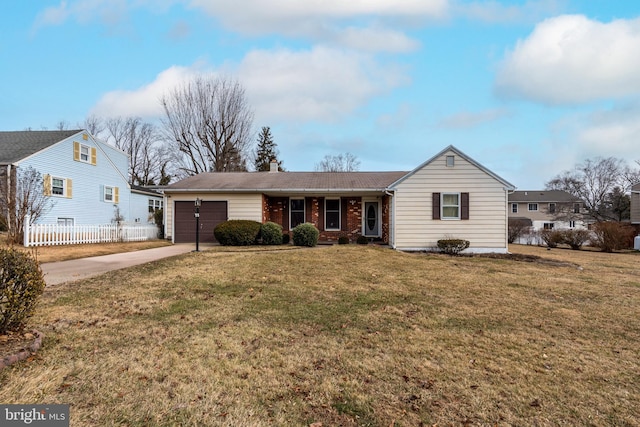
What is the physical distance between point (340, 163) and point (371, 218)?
26023 millimetres

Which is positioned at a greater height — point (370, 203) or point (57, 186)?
point (57, 186)

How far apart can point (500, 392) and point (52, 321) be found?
206 inches

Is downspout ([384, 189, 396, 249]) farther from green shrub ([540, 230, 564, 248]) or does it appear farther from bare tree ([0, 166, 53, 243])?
bare tree ([0, 166, 53, 243])

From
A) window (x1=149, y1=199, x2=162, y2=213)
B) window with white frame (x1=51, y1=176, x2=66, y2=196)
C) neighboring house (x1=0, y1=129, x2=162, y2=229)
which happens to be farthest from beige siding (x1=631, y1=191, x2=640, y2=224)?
window with white frame (x1=51, y1=176, x2=66, y2=196)

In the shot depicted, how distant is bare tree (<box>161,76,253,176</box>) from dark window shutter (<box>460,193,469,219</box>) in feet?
68.0

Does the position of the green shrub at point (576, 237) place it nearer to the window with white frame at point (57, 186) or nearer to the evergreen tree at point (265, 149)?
the evergreen tree at point (265, 149)

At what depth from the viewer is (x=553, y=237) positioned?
63.0 ft

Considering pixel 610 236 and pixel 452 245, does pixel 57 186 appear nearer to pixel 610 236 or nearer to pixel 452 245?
pixel 452 245

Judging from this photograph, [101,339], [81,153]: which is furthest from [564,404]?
[81,153]

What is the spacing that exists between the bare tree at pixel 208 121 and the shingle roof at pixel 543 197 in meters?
35.8

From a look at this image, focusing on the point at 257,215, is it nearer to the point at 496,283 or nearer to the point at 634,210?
the point at 496,283

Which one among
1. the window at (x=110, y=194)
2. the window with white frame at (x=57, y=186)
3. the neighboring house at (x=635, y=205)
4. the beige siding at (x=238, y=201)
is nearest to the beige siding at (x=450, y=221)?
the beige siding at (x=238, y=201)

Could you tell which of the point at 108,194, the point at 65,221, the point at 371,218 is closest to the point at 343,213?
the point at 371,218

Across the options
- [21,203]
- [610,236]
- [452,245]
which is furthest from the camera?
[610,236]
